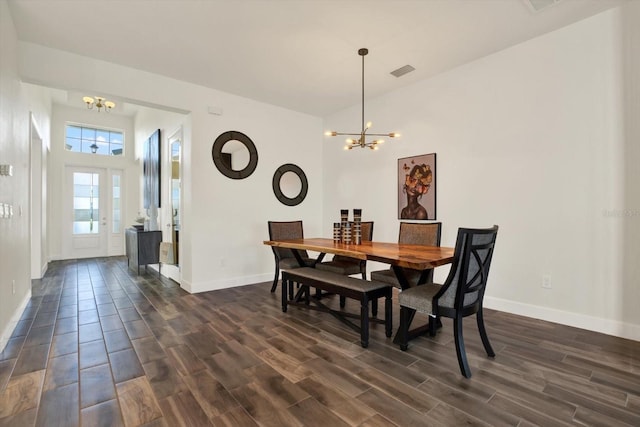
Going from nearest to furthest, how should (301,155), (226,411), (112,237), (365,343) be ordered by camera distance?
(226,411) < (365,343) < (301,155) < (112,237)

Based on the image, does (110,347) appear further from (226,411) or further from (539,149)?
(539,149)

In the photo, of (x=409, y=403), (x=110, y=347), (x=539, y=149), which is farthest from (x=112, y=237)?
(x=539, y=149)

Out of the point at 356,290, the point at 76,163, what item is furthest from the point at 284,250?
the point at 76,163

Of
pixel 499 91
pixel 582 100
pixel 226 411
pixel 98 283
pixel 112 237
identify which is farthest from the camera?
pixel 112 237

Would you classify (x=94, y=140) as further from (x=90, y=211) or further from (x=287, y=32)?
(x=287, y=32)

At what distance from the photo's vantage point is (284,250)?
13.5 feet

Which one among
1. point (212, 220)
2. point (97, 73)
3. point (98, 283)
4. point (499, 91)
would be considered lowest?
point (98, 283)

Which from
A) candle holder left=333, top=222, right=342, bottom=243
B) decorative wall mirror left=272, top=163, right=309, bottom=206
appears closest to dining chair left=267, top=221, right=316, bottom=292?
candle holder left=333, top=222, right=342, bottom=243

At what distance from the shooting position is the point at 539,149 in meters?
3.04

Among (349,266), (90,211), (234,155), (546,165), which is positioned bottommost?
(349,266)

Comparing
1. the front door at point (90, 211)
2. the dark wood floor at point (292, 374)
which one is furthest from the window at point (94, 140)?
the dark wood floor at point (292, 374)

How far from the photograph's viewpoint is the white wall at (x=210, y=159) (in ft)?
11.0

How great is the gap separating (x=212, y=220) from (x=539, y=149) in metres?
4.07

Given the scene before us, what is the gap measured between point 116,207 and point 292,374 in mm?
7749
